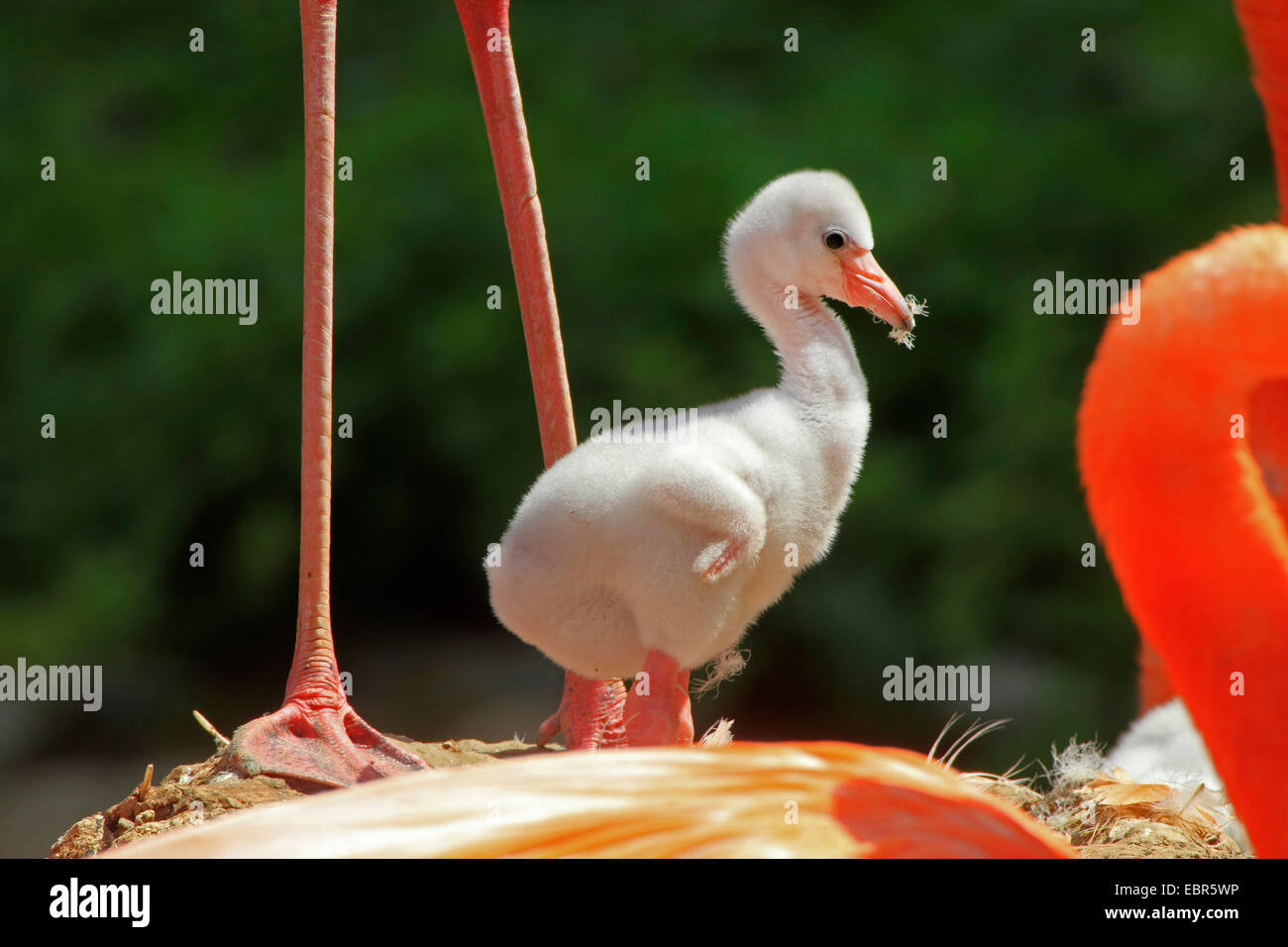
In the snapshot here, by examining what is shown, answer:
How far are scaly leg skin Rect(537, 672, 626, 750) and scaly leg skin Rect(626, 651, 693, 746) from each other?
0.16m

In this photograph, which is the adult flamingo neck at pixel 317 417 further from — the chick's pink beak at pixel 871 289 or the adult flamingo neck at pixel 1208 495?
the adult flamingo neck at pixel 1208 495

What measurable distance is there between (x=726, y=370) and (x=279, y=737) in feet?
3.10

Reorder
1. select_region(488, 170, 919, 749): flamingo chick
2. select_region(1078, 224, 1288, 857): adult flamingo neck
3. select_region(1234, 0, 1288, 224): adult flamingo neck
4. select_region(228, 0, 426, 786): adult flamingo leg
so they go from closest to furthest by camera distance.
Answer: select_region(1078, 224, 1288, 857): adult flamingo neck → select_region(488, 170, 919, 749): flamingo chick → select_region(228, 0, 426, 786): adult flamingo leg → select_region(1234, 0, 1288, 224): adult flamingo neck

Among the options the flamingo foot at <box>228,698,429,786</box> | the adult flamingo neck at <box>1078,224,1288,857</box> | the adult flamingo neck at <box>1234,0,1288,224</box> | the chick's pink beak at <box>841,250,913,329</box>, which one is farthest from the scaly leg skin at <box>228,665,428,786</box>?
the adult flamingo neck at <box>1234,0,1288,224</box>

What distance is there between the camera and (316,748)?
1.19 m

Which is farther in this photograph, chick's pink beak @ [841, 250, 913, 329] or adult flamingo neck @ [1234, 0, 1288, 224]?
adult flamingo neck @ [1234, 0, 1288, 224]

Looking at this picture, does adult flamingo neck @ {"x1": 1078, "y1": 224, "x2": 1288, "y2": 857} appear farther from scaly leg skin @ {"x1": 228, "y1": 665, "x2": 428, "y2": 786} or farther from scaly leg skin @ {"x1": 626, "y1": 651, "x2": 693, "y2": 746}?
scaly leg skin @ {"x1": 228, "y1": 665, "x2": 428, "y2": 786}

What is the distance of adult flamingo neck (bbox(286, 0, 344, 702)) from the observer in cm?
124

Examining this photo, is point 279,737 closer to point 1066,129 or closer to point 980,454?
point 980,454

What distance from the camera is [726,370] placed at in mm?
1972

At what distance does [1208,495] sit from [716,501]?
1.07 feet
